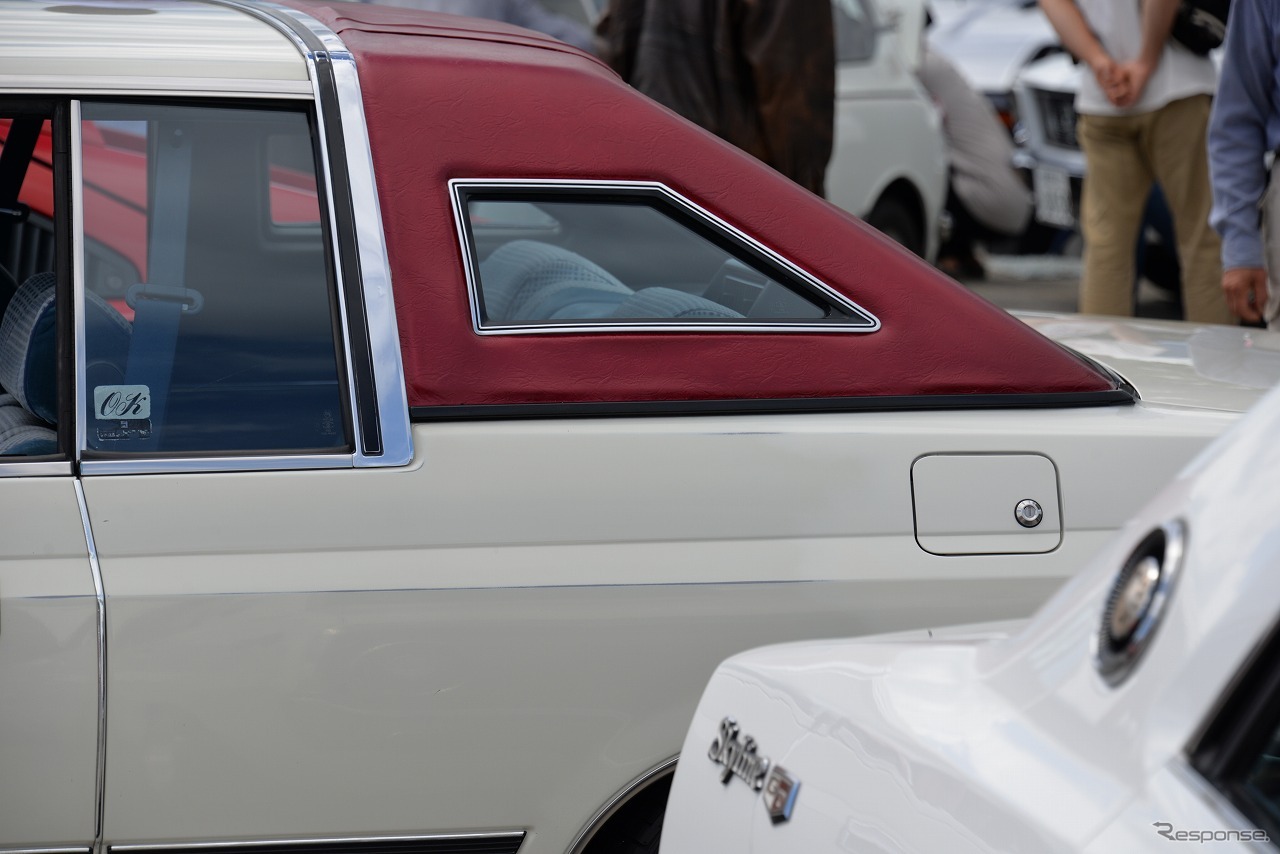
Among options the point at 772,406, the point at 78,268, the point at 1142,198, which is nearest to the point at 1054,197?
the point at 1142,198

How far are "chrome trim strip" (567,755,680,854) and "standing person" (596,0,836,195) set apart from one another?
2.57m

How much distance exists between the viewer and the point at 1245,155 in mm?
3383

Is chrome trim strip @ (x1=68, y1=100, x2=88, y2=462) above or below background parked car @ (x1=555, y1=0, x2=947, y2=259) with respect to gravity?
above

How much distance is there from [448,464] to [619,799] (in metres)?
0.51

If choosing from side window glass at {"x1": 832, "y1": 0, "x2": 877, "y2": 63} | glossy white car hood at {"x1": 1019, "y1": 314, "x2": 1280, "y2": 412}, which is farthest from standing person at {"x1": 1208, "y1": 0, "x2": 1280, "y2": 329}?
side window glass at {"x1": 832, "y1": 0, "x2": 877, "y2": 63}

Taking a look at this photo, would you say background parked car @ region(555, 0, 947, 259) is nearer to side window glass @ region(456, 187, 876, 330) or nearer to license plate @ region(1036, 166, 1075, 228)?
license plate @ region(1036, 166, 1075, 228)

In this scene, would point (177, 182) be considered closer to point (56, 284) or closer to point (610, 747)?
point (56, 284)

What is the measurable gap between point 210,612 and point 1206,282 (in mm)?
3210

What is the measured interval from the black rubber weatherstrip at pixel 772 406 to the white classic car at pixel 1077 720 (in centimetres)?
61

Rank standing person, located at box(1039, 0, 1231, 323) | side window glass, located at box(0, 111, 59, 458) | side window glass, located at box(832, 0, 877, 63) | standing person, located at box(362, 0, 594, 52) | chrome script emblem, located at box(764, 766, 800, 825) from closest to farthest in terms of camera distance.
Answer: chrome script emblem, located at box(764, 766, 800, 825), side window glass, located at box(0, 111, 59, 458), standing person, located at box(1039, 0, 1231, 323), standing person, located at box(362, 0, 594, 52), side window glass, located at box(832, 0, 877, 63)

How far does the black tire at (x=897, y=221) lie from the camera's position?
261 inches

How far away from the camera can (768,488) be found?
1.93 meters

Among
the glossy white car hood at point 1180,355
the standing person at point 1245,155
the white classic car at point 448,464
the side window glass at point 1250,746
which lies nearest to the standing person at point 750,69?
the standing person at point 1245,155

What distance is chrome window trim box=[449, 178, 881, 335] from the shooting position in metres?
1.94
